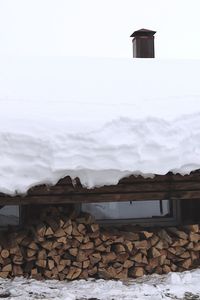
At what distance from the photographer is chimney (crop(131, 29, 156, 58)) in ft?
34.1

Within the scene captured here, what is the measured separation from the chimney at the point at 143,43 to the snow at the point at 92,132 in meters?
3.91

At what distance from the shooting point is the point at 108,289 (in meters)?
5.41

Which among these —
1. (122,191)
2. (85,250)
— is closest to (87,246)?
(85,250)

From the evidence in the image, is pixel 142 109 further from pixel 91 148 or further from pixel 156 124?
pixel 91 148

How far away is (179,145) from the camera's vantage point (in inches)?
213

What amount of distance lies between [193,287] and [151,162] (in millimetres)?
1595

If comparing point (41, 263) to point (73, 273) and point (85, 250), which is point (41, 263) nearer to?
point (73, 273)

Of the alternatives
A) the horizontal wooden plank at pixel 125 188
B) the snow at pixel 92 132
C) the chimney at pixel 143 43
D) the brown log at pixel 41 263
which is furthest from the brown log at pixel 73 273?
the chimney at pixel 143 43

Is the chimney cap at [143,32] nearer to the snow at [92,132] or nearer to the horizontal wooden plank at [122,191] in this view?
the snow at [92,132]

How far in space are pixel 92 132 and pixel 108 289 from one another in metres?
1.87

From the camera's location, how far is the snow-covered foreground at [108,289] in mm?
5129

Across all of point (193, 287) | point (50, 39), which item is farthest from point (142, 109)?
point (50, 39)

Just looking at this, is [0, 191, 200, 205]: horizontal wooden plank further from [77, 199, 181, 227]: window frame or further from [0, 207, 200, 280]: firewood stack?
[77, 199, 181, 227]: window frame

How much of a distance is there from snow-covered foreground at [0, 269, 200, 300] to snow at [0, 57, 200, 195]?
1.23 meters
